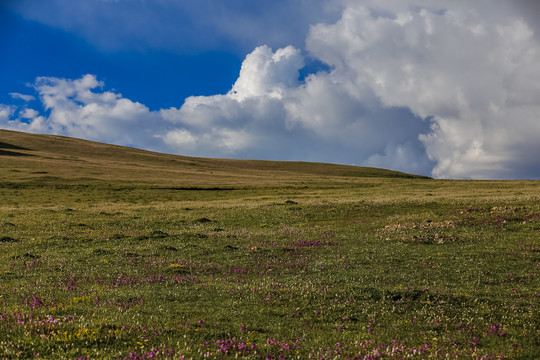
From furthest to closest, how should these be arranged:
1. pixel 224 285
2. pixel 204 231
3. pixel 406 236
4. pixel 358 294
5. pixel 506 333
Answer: pixel 204 231
pixel 406 236
pixel 224 285
pixel 358 294
pixel 506 333

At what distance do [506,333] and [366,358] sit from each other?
516cm

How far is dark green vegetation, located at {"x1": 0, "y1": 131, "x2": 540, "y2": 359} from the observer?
966 cm

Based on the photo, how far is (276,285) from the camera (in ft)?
54.0

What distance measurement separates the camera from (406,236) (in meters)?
28.7

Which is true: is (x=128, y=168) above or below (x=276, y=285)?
above

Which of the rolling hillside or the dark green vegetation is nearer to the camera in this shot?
the dark green vegetation

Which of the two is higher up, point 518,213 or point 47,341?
point 518,213

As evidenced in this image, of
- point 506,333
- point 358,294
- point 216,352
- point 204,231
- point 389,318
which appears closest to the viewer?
point 216,352

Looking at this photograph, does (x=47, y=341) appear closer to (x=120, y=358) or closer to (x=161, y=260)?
(x=120, y=358)

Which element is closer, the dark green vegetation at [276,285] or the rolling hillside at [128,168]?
the dark green vegetation at [276,285]

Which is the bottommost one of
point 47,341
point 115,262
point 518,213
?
point 115,262

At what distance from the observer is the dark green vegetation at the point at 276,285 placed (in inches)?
380

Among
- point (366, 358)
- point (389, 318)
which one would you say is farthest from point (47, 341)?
point (389, 318)

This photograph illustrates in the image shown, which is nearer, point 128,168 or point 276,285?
point 276,285
